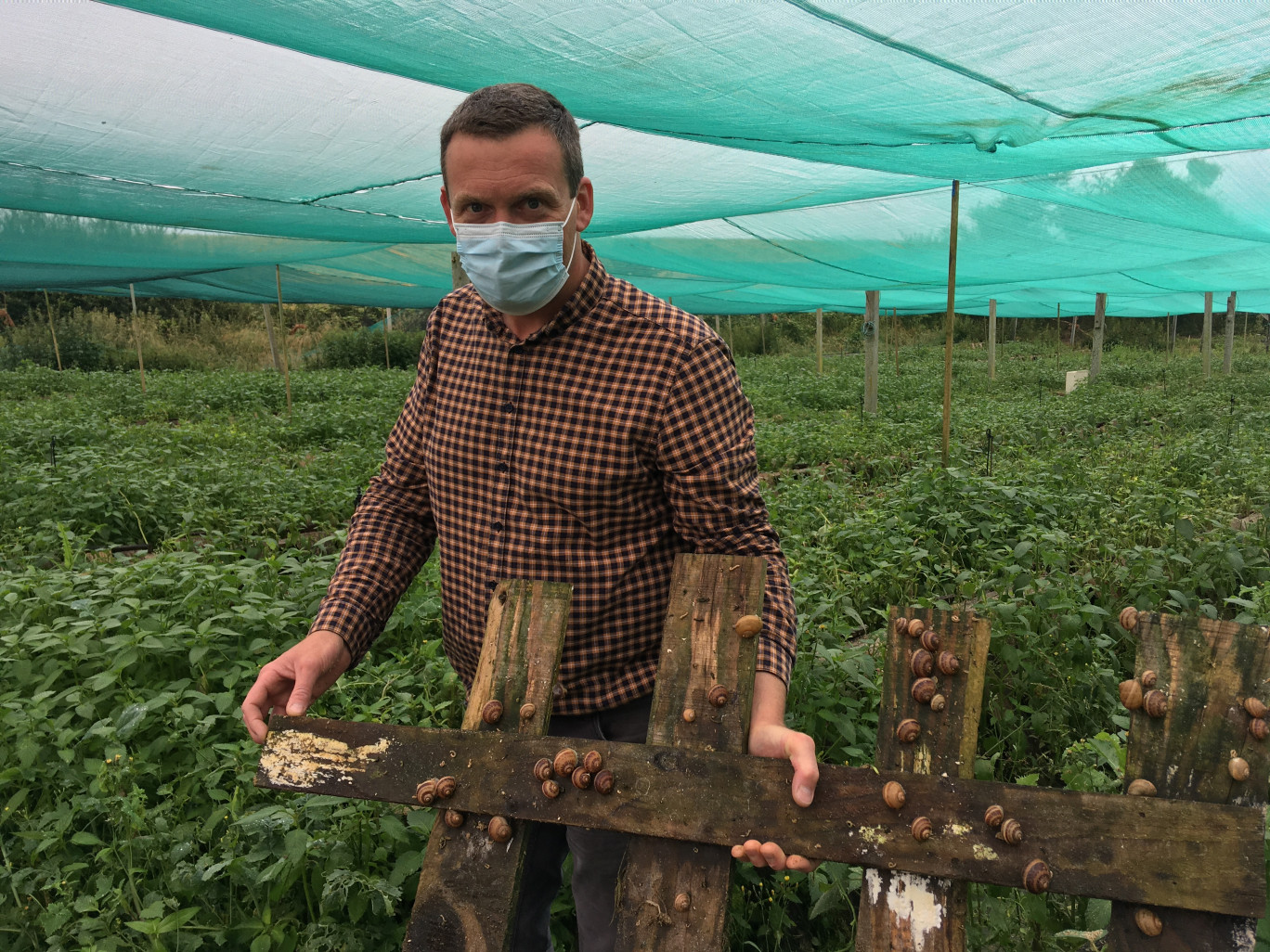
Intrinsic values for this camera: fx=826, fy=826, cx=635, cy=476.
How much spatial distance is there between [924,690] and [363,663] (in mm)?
2788

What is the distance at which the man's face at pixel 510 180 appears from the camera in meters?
1.41

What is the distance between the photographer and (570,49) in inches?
125

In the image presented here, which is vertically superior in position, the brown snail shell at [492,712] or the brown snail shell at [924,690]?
the brown snail shell at [924,690]

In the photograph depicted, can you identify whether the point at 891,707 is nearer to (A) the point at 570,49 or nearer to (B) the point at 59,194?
(A) the point at 570,49

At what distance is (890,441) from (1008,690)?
5381 millimetres

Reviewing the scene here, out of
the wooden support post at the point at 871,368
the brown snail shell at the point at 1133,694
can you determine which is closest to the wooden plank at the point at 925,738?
the brown snail shell at the point at 1133,694

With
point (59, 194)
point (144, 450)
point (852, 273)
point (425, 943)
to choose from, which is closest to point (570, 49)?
point (425, 943)

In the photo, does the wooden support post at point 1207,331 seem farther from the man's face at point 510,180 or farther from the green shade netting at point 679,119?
the man's face at point 510,180

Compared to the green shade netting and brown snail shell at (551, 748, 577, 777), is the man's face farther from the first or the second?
the green shade netting

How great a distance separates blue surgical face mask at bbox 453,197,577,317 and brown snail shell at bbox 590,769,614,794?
87 centimetres

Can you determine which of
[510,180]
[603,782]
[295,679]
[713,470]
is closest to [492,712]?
[603,782]

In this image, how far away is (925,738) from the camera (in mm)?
1122

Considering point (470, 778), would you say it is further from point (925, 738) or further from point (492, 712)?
point (925, 738)

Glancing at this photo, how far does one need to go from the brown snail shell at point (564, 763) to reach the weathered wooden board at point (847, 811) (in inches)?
1.1
